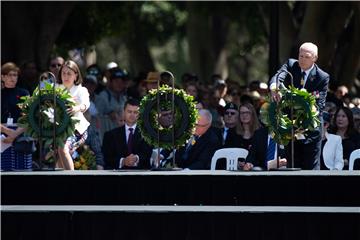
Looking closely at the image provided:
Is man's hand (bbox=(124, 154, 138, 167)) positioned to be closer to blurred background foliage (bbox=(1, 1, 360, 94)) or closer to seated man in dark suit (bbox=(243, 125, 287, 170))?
seated man in dark suit (bbox=(243, 125, 287, 170))

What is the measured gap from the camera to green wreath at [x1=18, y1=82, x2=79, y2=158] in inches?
588

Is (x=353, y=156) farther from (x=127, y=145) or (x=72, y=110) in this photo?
(x=72, y=110)

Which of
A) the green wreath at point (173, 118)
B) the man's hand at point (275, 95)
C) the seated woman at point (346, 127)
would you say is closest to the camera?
the man's hand at point (275, 95)

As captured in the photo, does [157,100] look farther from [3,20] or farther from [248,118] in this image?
[3,20]

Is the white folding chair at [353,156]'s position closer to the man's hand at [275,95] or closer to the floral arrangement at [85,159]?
the man's hand at [275,95]

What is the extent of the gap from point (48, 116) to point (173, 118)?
1.41 metres

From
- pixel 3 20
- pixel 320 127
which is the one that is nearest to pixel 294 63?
pixel 320 127

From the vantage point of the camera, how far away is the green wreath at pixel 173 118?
577 inches

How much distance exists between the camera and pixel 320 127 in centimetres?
1530

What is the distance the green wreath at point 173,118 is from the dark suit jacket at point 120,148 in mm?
2254

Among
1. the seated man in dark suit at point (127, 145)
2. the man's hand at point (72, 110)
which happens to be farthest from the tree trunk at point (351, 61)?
the man's hand at point (72, 110)
